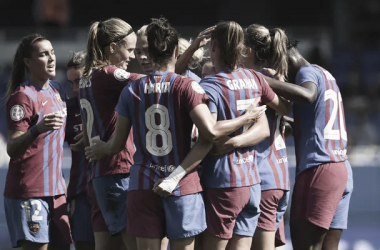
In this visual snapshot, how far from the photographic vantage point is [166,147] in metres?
4.41

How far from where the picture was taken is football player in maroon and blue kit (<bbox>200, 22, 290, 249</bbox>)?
456 cm

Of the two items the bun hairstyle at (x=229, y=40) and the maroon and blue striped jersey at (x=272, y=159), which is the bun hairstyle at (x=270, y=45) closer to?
the maroon and blue striped jersey at (x=272, y=159)

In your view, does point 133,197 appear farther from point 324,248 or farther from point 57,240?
point 324,248

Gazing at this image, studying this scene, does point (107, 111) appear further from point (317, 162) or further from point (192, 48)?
point (317, 162)

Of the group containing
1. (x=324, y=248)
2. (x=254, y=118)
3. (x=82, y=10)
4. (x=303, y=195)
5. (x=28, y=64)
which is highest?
(x=82, y=10)

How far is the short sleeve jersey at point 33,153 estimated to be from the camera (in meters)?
5.21

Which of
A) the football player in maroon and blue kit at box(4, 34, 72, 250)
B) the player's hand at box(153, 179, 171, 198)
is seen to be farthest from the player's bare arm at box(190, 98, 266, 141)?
the football player in maroon and blue kit at box(4, 34, 72, 250)

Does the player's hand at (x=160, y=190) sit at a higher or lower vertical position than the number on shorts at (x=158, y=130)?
lower

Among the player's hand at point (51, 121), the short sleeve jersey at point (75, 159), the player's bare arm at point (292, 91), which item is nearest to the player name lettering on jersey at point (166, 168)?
the player's hand at point (51, 121)

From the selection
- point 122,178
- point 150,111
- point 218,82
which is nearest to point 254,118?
point 218,82

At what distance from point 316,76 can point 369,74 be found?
36.8 feet

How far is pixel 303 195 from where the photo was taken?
17.1 ft

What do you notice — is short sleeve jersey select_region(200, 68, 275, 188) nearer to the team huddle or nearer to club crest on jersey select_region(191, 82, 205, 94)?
the team huddle

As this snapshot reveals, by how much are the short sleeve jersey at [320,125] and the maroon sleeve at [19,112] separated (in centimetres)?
193
